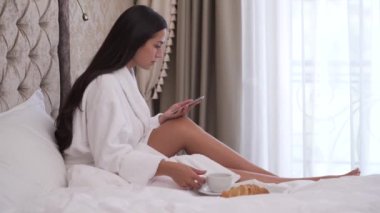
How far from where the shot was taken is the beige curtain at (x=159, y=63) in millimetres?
3100

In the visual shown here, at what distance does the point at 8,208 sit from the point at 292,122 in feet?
7.34

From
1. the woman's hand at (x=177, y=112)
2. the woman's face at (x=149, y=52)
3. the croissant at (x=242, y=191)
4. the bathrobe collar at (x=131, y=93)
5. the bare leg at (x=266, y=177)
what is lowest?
the bare leg at (x=266, y=177)

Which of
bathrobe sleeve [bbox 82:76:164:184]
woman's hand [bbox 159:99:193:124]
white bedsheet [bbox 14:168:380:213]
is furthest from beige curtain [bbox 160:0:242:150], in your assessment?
white bedsheet [bbox 14:168:380:213]

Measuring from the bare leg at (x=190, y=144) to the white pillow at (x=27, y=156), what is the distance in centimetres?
49

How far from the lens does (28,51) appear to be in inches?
68.9

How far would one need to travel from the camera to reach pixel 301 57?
301 cm

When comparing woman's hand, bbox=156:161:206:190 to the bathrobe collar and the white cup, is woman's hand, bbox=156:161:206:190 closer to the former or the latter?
the white cup

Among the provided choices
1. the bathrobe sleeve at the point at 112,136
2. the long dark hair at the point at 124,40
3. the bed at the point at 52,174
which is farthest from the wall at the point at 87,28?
the bathrobe sleeve at the point at 112,136

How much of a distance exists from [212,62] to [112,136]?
1656mm

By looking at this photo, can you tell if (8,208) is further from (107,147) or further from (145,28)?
(145,28)

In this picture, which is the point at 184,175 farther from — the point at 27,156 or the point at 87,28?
the point at 87,28

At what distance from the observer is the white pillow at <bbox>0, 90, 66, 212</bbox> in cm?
120

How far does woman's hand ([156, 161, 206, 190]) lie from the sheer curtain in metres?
1.57

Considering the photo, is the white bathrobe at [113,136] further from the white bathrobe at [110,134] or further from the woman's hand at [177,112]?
the woman's hand at [177,112]
